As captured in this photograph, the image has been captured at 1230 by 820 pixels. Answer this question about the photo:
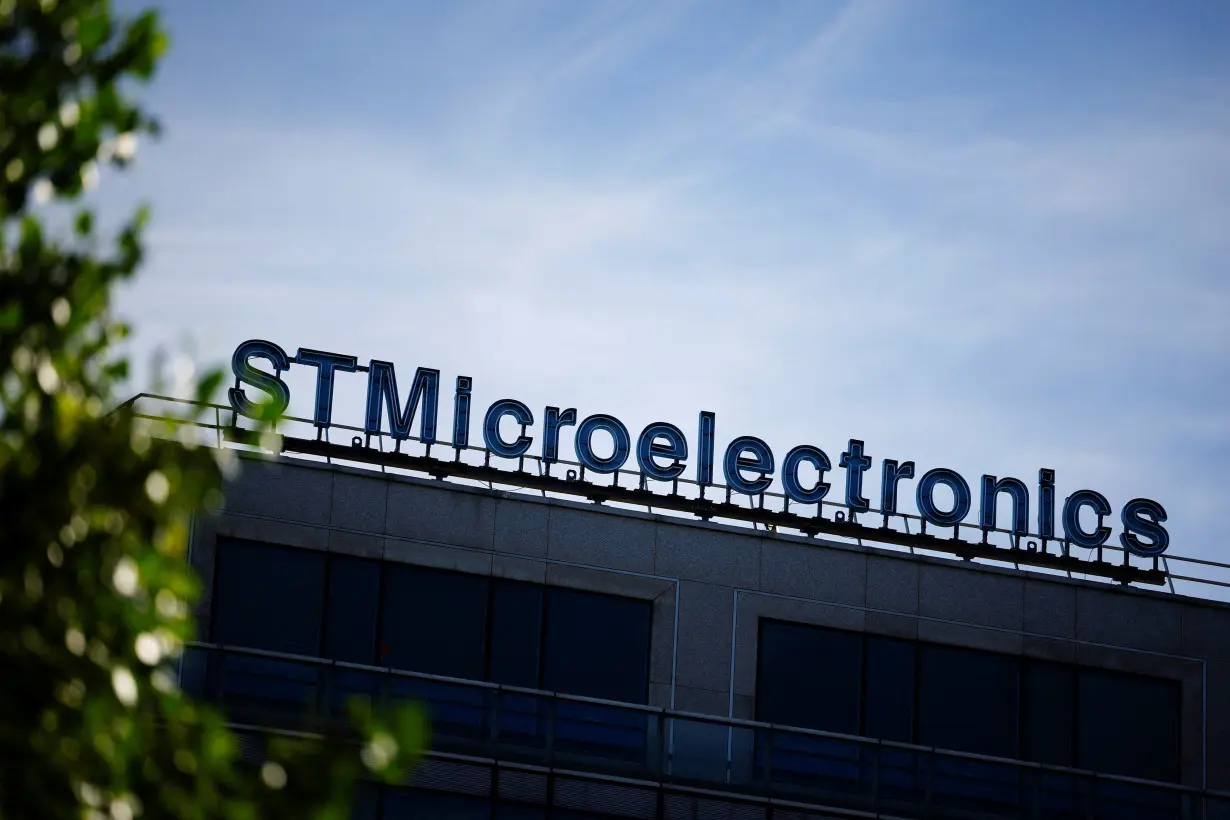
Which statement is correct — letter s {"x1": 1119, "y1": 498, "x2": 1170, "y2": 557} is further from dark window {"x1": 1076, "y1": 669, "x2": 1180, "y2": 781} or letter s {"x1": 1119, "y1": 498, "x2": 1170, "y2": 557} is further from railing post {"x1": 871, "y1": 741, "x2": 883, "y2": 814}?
railing post {"x1": 871, "y1": 741, "x2": 883, "y2": 814}

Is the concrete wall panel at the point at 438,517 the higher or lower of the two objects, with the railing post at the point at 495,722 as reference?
higher

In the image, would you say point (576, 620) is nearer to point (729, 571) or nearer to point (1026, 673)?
point (729, 571)

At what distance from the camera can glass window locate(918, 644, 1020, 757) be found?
122 feet

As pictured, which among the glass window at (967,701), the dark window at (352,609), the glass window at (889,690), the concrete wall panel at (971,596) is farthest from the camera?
the concrete wall panel at (971,596)

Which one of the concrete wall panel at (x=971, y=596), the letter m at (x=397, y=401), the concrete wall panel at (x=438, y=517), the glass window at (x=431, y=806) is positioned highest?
the letter m at (x=397, y=401)

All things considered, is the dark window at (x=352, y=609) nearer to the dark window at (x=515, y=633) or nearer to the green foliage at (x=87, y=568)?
the dark window at (x=515, y=633)

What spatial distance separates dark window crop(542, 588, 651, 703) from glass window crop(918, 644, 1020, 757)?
6314mm

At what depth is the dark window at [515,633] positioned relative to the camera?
34625 millimetres

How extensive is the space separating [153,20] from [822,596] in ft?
88.7

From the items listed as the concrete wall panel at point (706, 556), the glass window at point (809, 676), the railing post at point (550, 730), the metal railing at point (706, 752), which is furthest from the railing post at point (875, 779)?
the railing post at point (550, 730)

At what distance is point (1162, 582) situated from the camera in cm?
4097

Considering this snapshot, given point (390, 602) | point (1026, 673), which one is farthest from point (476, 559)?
point (1026, 673)

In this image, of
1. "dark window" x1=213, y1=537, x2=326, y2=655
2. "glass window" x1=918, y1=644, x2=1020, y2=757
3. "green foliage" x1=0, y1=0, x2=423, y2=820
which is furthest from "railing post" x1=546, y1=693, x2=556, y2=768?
"green foliage" x1=0, y1=0, x2=423, y2=820

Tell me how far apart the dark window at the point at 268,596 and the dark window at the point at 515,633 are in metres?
3.48
